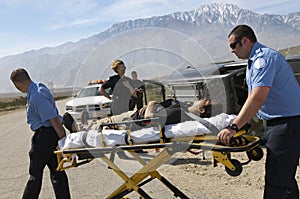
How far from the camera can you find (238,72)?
8.16 metres

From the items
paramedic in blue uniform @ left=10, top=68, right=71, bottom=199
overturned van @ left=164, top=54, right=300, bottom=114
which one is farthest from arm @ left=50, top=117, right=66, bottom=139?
overturned van @ left=164, top=54, right=300, bottom=114

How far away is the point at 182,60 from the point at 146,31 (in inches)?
30.1

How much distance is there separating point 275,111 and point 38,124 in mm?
2900

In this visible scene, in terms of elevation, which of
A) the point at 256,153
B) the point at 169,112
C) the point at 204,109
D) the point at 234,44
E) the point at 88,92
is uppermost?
the point at 234,44

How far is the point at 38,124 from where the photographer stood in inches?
177

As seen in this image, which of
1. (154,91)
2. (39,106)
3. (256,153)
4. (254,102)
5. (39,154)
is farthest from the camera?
(154,91)

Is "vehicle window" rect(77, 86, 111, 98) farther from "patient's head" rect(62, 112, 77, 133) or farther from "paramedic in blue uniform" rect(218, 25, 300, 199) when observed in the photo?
"paramedic in blue uniform" rect(218, 25, 300, 199)

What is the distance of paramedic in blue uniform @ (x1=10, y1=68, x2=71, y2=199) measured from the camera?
4375 mm

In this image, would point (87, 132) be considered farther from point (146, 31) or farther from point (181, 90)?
point (181, 90)

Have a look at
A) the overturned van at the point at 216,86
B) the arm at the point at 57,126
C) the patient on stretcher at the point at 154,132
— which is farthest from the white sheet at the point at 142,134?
the overturned van at the point at 216,86

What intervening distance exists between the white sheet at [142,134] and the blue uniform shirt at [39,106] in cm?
36

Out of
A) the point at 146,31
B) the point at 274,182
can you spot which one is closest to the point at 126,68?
the point at 146,31

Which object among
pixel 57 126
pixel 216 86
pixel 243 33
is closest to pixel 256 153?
pixel 243 33

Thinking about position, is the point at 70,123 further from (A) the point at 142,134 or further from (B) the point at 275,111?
(B) the point at 275,111
